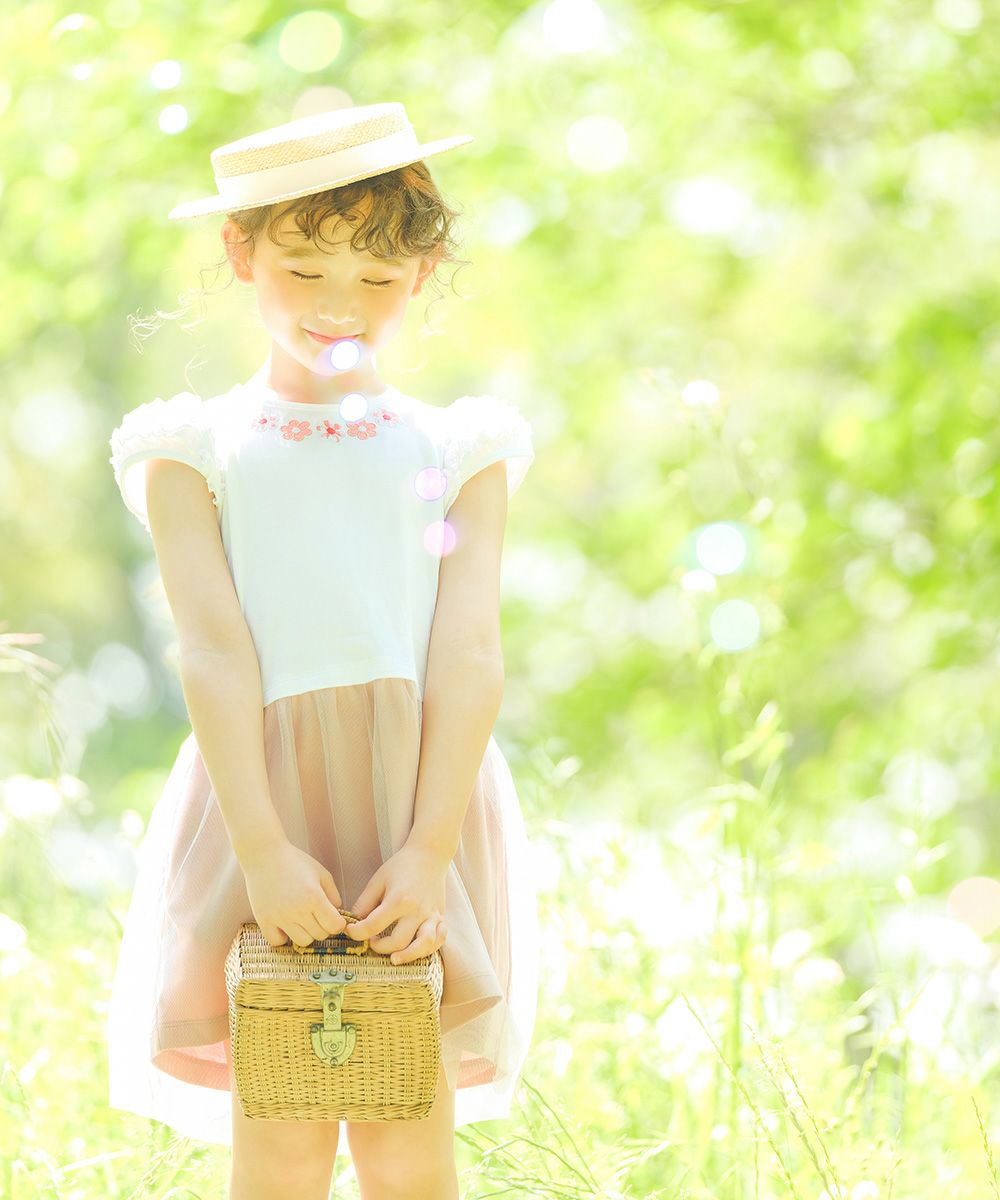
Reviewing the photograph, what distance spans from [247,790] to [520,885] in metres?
0.50

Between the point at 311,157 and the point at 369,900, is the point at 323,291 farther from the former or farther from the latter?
the point at 369,900

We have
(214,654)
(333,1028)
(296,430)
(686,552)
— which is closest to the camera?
(333,1028)

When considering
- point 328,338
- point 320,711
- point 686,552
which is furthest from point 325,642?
point 686,552

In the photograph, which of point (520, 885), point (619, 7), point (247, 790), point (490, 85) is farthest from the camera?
point (490, 85)

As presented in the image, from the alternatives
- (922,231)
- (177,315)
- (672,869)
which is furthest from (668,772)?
(177,315)

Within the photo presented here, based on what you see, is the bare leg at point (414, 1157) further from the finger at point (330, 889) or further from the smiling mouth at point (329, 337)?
the smiling mouth at point (329, 337)

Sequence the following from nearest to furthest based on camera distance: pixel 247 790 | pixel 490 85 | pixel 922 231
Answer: pixel 247 790
pixel 490 85
pixel 922 231

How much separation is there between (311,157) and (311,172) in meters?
0.02

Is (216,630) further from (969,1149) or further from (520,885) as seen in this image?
(969,1149)

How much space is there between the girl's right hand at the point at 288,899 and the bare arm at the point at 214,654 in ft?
0.06

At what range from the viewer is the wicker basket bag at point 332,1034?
168cm

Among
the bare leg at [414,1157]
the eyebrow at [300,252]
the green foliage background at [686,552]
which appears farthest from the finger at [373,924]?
the eyebrow at [300,252]

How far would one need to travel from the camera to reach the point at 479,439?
1995 millimetres

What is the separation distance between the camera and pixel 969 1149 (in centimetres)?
243
